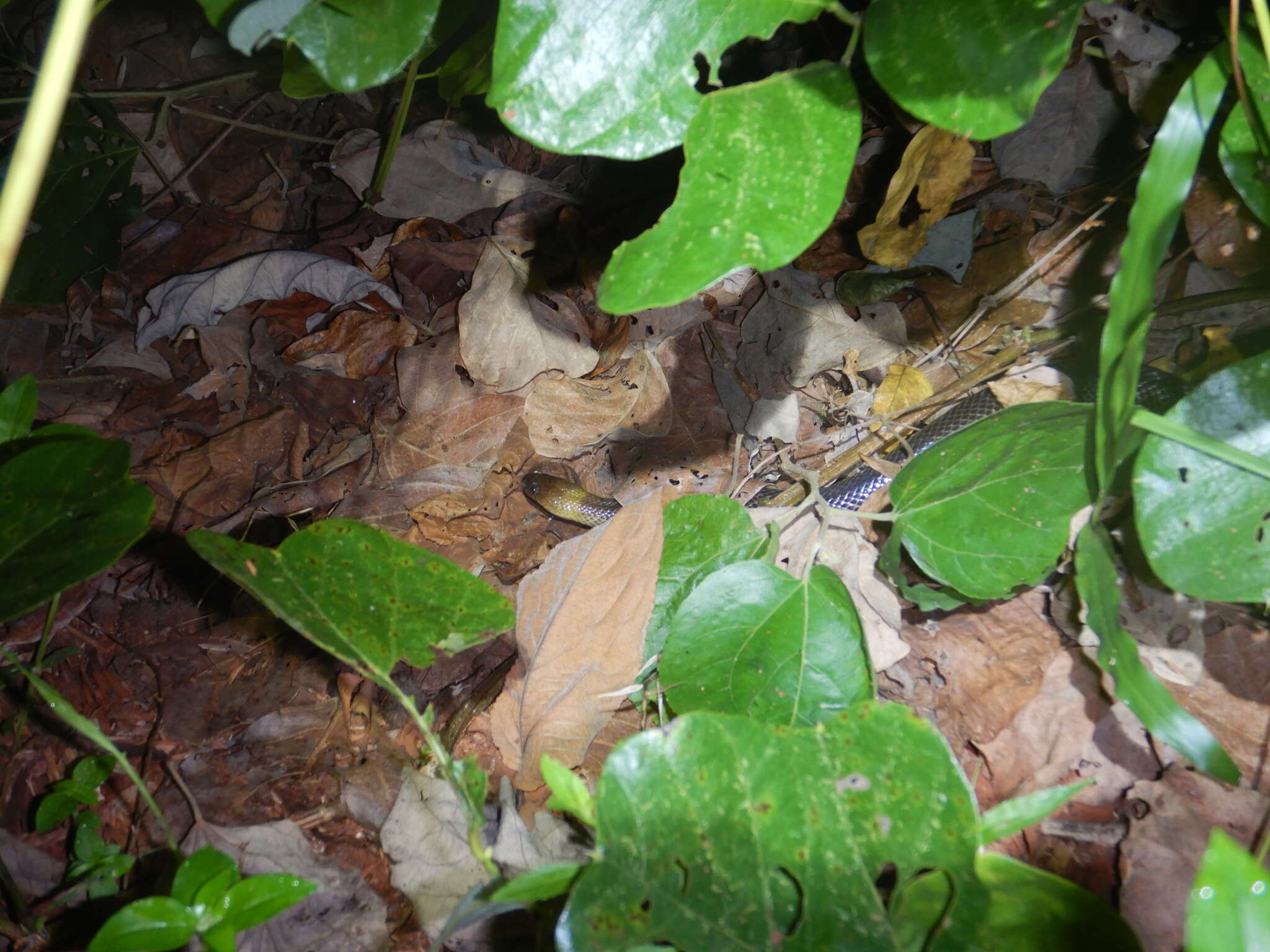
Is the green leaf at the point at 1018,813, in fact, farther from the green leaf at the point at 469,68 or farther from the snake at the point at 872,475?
the green leaf at the point at 469,68

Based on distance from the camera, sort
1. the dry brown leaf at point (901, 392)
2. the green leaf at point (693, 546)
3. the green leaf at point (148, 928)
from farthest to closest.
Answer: the dry brown leaf at point (901, 392), the green leaf at point (693, 546), the green leaf at point (148, 928)

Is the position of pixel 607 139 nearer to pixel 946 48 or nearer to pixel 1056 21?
pixel 946 48

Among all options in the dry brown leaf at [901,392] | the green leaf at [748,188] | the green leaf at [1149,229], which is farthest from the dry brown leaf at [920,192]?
the green leaf at [748,188]

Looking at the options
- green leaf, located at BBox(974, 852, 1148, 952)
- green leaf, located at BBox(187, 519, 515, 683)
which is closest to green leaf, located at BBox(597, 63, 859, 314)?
green leaf, located at BBox(187, 519, 515, 683)

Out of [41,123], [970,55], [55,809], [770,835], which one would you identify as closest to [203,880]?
[55,809]

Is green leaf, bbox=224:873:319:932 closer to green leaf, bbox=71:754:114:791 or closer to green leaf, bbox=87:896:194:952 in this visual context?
green leaf, bbox=87:896:194:952

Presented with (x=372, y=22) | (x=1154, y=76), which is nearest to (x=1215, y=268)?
(x=1154, y=76)
